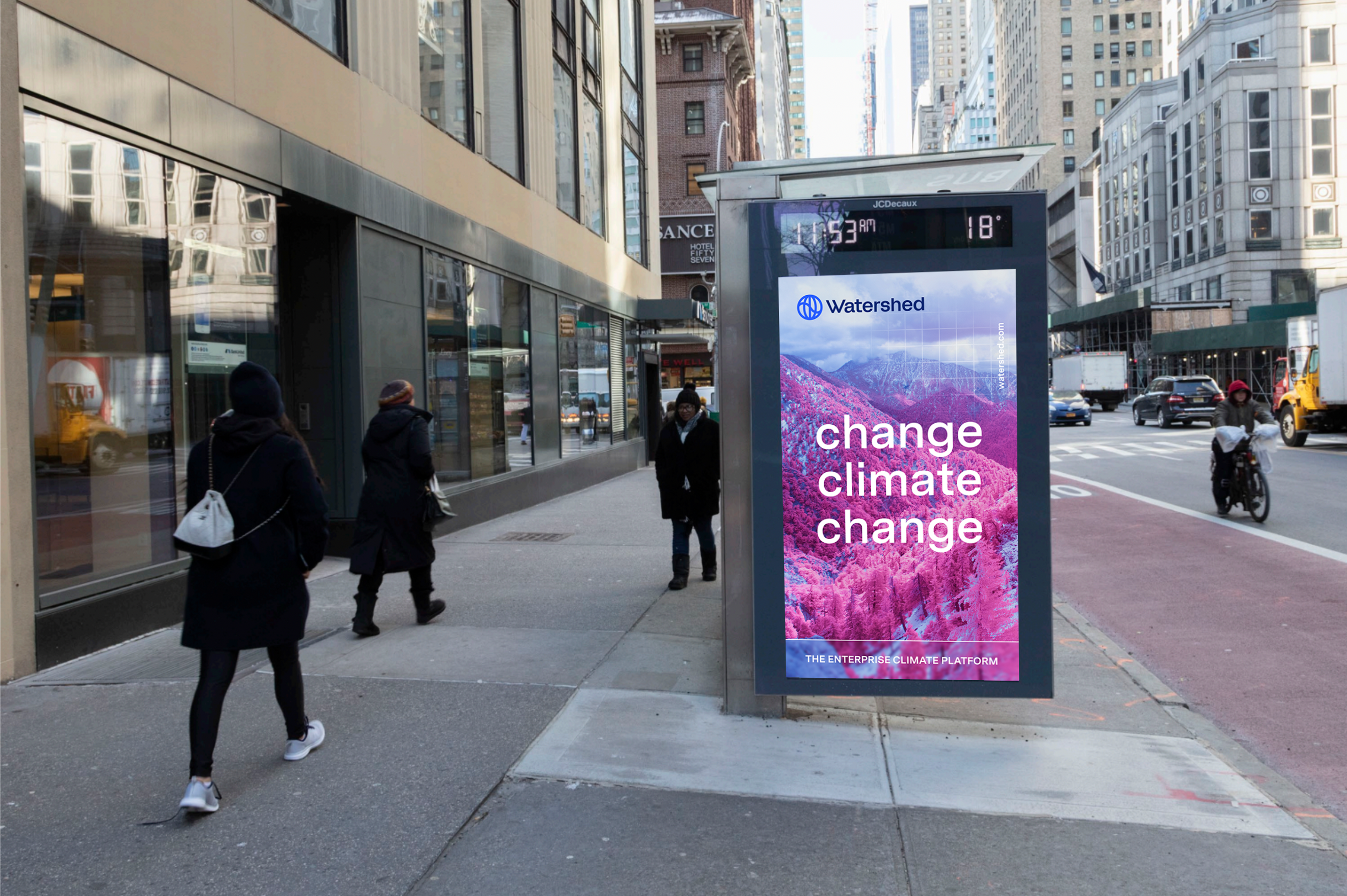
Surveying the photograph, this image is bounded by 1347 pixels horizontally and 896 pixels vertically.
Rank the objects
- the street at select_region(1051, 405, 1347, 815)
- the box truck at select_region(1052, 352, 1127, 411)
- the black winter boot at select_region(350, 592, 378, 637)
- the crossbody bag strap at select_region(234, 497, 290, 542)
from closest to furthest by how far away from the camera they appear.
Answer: the crossbody bag strap at select_region(234, 497, 290, 542)
the street at select_region(1051, 405, 1347, 815)
the black winter boot at select_region(350, 592, 378, 637)
the box truck at select_region(1052, 352, 1127, 411)

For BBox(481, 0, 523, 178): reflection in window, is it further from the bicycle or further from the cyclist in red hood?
the bicycle

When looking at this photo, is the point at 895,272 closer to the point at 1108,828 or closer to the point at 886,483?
the point at 886,483

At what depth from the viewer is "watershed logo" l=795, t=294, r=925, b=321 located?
5070mm

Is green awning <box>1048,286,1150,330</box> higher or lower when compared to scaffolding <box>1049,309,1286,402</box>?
higher

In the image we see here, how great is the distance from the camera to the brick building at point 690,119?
51844 millimetres

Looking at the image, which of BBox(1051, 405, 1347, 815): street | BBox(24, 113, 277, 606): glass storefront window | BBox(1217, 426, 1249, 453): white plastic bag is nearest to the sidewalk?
BBox(1051, 405, 1347, 815): street

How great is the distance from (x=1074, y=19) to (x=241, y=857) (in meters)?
132

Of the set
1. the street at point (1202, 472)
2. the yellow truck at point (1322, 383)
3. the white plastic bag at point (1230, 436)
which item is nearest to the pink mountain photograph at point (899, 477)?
the street at point (1202, 472)

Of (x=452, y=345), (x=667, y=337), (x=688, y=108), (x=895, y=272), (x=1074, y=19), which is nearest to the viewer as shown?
(x=895, y=272)

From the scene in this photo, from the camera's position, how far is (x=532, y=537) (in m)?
12.8

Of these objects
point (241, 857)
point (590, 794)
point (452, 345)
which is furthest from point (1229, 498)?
point (241, 857)

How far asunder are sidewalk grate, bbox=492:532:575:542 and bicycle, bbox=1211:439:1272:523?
27.1 ft

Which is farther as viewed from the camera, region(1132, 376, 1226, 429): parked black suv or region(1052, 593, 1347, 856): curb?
region(1132, 376, 1226, 429): parked black suv

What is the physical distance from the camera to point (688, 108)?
177 feet
